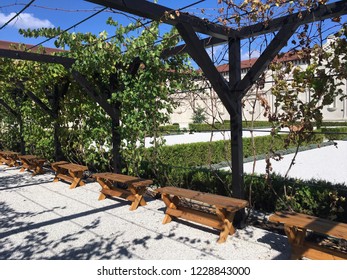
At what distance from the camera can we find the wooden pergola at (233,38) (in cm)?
288

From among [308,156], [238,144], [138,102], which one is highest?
[138,102]

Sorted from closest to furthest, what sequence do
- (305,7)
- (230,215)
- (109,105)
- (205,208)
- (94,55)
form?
(305,7), (230,215), (205,208), (94,55), (109,105)

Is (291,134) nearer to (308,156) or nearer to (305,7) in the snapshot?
(305,7)

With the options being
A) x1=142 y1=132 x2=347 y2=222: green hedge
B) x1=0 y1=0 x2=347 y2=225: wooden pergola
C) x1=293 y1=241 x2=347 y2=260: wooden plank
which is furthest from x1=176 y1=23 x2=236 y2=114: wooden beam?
x1=293 y1=241 x2=347 y2=260: wooden plank

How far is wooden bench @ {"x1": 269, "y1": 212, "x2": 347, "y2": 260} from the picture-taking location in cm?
268

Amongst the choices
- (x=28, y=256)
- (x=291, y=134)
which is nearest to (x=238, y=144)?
(x=291, y=134)

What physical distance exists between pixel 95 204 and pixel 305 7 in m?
4.09

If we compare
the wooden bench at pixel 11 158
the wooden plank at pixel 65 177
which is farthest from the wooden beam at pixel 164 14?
the wooden bench at pixel 11 158

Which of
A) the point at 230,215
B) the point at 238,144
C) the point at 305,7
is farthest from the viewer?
the point at 238,144

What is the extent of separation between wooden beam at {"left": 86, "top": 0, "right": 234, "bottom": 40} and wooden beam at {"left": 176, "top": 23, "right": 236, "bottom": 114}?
3.9 inches

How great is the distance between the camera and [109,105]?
5.74m

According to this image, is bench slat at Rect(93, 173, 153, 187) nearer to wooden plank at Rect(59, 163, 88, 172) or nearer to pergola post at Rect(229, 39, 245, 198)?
wooden plank at Rect(59, 163, 88, 172)

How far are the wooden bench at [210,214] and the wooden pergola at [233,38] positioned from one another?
38cm

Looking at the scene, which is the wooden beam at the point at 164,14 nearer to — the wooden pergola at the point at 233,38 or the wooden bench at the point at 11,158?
the wooden pergola at the point at 233,38
